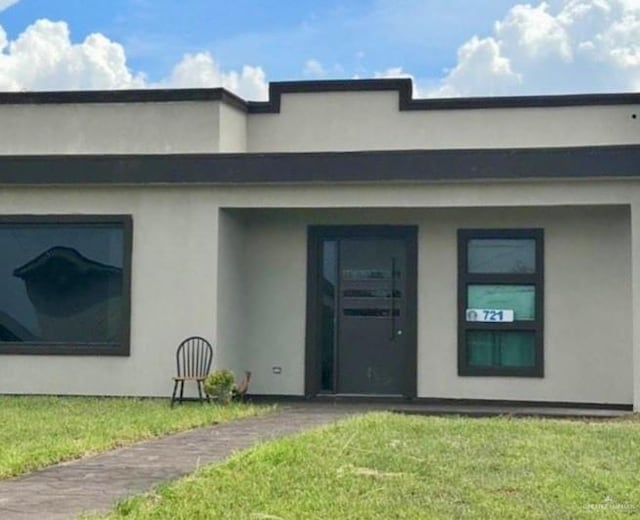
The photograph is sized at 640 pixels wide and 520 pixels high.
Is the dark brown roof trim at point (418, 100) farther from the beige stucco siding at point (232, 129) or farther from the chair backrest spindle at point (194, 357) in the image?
the chair backrest spindle at point (194, 357)

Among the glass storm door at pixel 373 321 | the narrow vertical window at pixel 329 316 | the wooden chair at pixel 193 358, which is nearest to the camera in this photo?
the wooden chair at pixel 193 358

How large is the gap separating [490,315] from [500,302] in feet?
0.74

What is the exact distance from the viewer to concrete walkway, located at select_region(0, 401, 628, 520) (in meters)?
6.51

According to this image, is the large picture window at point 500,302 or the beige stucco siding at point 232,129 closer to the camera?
the large picture window at point 500,302

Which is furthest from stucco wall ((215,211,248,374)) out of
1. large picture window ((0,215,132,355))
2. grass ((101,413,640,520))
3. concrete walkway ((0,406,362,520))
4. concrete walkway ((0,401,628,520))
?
grass ((101,413,640,520))

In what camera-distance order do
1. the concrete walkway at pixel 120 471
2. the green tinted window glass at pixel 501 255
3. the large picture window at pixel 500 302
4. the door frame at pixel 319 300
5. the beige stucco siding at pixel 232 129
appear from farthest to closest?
the beige stucco siding at pixel 232 129 < the door frame at pixel 319 300 < the green tinted window glass at pixel 501 255 < the large picture window at pixel 500 302 < the concrete walkway at pixel 120 471

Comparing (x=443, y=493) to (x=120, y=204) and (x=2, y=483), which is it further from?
(x=120, y=204)

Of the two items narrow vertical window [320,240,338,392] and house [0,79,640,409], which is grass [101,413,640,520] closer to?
house [0,79,640,409]

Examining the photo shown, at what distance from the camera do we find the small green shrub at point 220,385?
13.0 m

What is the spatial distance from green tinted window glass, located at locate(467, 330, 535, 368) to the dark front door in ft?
2.74

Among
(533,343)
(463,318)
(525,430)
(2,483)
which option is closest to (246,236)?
(463,318)

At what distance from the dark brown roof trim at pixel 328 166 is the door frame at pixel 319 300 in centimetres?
136

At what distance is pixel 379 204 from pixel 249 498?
7.24m

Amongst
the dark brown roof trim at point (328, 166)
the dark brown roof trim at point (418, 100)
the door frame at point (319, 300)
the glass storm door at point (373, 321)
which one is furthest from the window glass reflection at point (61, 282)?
the dark brown roof trim at point (418, 100)
